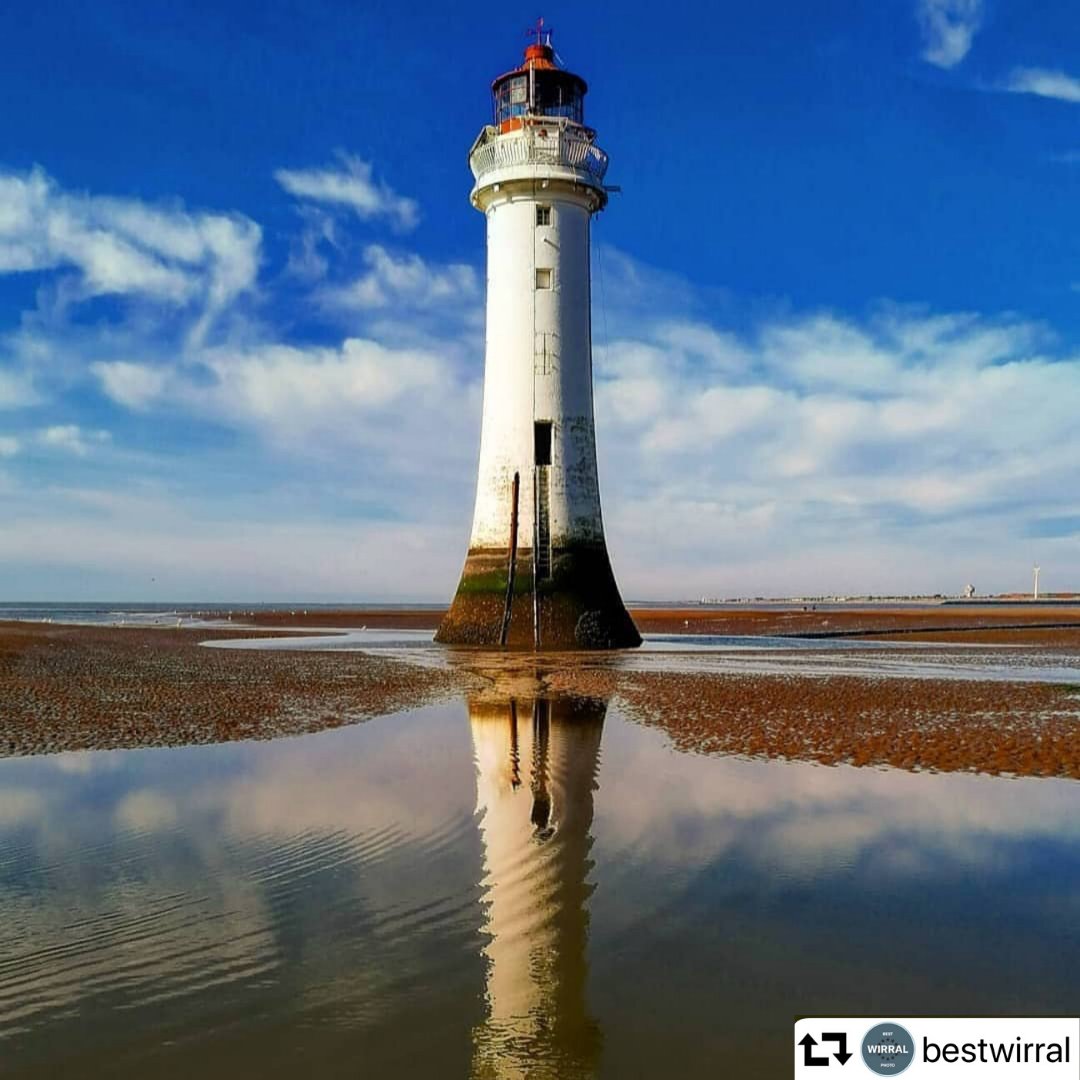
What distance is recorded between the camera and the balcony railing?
29078mm

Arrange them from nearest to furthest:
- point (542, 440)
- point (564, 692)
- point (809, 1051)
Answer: point (809, 1051), point (564, 692), point (542, 440)

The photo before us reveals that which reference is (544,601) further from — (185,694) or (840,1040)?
(840,1040)

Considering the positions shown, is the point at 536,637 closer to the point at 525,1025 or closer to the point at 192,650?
the point at 192,650

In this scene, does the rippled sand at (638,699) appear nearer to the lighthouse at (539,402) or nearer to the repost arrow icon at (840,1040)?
the lighthouse at (539,402)

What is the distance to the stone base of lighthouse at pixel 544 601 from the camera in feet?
94.6

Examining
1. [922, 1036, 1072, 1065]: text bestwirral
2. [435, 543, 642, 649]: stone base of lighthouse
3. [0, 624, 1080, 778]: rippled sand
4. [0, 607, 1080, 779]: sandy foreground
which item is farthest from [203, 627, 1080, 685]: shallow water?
[922, 1036, 1072, 1065]: text bestwirral

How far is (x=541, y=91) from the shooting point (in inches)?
1192

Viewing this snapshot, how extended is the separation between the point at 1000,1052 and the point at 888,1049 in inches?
20.1

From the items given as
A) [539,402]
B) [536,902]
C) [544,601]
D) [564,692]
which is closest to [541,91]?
[539,402]

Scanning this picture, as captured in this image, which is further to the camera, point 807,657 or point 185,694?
point 807,657

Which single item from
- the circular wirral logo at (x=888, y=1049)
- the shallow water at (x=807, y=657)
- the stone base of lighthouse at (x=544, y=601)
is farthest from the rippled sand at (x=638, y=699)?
the circular wirral logo at (x=888, y=1049)

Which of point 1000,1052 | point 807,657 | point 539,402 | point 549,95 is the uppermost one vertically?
point 549,95

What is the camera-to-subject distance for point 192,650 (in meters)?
31.0

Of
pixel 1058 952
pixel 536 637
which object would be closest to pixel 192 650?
pixel 536 637
